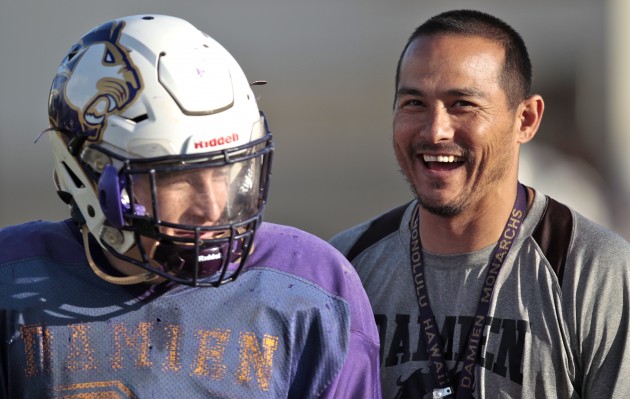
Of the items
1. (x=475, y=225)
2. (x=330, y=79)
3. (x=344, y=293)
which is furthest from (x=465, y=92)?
(x=330, y=79)

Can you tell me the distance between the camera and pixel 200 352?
2506mm

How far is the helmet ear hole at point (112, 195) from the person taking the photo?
2434 millimetres

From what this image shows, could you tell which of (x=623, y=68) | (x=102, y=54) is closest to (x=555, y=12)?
(x=623, y=68)

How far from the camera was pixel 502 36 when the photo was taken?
355 cm

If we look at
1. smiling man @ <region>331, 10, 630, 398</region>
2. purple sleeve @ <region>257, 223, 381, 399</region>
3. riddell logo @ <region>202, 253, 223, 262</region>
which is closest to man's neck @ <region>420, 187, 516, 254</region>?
smiling man @ <region>331, 10, 630, 398</region>

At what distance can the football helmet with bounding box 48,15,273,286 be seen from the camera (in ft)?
8.03

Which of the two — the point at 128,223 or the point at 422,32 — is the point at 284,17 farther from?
the point at 128,223

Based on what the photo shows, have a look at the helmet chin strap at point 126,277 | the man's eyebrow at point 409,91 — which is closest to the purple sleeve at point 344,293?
the helmet chin strap at point 126,277

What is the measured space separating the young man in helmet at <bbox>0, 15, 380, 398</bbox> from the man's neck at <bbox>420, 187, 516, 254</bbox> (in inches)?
34.4

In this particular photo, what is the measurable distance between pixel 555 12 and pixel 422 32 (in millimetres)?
5768

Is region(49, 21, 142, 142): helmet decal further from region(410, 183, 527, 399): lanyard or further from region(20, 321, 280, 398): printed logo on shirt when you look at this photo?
region(410, 183, 527, 399): lanyard

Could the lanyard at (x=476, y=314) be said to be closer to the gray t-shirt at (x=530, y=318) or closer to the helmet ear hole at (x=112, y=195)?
the gray t-shirt at (x=530, y=318)

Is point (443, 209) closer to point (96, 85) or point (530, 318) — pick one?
point (530, 318)

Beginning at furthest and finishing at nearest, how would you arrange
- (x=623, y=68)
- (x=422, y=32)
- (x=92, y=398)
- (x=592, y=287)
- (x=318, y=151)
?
(x=318, y=151) < (x=623, y=68) < (x=422, y=32) < (x=592, y=287) < (x=92, y=398)
